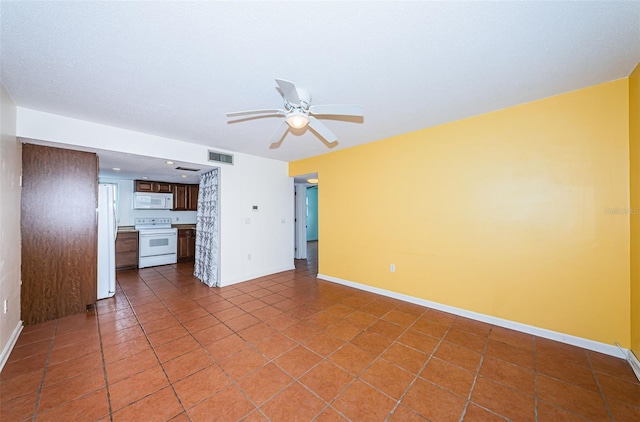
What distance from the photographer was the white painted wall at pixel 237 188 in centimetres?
270

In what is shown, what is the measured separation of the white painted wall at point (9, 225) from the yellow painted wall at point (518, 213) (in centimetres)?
409

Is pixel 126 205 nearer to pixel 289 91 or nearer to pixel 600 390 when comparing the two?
pixel 289 91

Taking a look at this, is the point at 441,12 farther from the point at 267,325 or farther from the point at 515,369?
the point at 267,325

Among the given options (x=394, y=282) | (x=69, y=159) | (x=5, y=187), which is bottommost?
(x=394, y=282)

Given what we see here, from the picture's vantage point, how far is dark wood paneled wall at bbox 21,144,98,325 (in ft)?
8.98

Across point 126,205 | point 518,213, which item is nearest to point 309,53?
point 518,213

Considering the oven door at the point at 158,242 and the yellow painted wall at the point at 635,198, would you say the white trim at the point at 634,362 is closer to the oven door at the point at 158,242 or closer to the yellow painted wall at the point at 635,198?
the yellow painted wall at the point at 635,198

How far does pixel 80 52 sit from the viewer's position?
162cm

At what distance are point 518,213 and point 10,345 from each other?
5.39 meters

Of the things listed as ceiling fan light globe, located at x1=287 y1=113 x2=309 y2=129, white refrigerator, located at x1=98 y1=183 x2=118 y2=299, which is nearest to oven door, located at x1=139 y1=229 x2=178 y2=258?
white refrigerator, located at x1=98 y1=183 x2=118 y2=299

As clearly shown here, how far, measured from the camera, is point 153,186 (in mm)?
5887

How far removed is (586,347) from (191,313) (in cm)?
438

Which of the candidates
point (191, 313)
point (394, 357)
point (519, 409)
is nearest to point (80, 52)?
point (191, 313)

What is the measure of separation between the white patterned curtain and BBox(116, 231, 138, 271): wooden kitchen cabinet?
5.99 ft
